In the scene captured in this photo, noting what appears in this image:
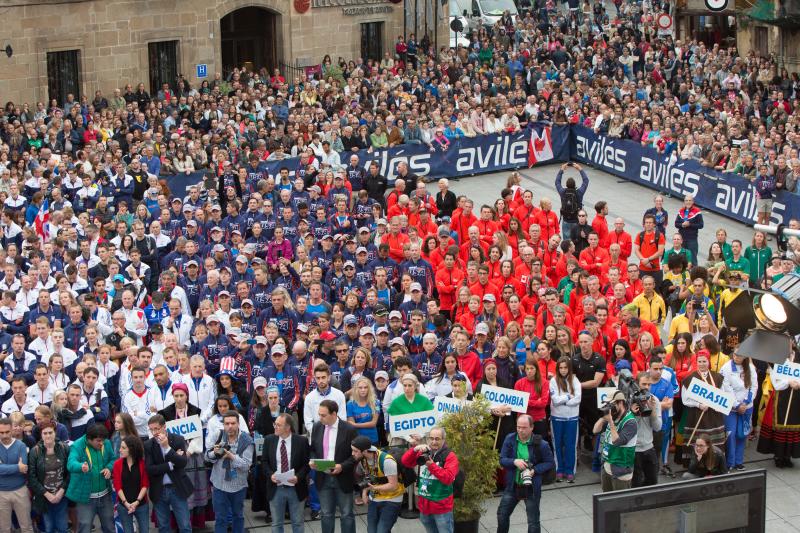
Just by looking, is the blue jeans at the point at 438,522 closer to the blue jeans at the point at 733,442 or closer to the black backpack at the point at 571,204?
the blue jeans at the point at 733,442

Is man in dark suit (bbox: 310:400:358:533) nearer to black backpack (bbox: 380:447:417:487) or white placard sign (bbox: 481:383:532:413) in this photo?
black backpack (bbox: 380:447:417:487)

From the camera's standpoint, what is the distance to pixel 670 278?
20.0m

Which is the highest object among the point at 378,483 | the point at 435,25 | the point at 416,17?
the point at 416,17

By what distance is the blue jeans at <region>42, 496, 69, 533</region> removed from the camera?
Answer: 13727 mm

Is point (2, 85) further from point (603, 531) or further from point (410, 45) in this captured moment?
point (603, 531)

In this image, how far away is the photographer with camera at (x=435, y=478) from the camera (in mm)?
12914

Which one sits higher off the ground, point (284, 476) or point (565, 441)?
point (284, 476)

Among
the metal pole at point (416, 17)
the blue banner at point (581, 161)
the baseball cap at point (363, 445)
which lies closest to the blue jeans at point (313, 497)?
the baseball cap at point (363, 445)

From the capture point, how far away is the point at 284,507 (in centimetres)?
1377

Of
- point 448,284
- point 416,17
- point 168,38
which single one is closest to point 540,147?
point 416,17

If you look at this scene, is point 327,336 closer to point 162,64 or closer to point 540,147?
point 540,147

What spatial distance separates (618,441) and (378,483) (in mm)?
2560

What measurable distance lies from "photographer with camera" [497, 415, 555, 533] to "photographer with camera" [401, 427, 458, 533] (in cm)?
73

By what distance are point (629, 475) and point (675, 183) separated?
14.9m
